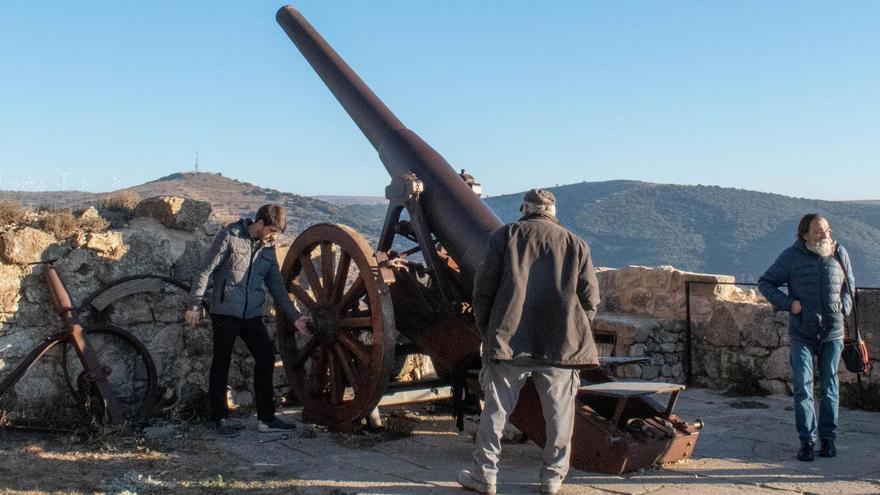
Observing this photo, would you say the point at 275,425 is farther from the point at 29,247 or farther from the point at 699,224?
the point at 699,224

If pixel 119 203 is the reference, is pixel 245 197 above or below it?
above

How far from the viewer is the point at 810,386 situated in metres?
5.84

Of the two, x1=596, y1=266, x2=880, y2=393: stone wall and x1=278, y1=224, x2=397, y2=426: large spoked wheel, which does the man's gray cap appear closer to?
x1=278, y1=224, x2=397, y2=426: large spoked wheel

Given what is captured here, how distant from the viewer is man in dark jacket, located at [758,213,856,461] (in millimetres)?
5793

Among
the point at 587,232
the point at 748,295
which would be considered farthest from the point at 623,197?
the point at 748,295

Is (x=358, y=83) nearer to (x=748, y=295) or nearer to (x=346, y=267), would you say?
(x=346, y=267)

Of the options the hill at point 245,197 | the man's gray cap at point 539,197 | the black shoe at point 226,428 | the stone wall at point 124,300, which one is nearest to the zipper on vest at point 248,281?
the black shoe at point 226,428

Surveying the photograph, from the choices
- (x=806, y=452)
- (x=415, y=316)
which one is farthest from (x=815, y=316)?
(x=415, y=316)

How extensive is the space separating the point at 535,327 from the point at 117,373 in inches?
150

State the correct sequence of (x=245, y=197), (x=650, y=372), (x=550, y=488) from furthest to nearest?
1. (x=245, y=197)
2. (x=650, y=372)
3. (x=550, y=488)

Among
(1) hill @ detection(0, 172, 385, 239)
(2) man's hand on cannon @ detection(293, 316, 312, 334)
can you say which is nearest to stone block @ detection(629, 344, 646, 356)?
(2) man's hand on cannon @ detection(293, 316, 312, 334)

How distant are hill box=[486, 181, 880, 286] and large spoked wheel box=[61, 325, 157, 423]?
238 ft

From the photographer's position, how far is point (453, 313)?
6.36m

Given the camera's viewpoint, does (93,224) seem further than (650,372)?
No
